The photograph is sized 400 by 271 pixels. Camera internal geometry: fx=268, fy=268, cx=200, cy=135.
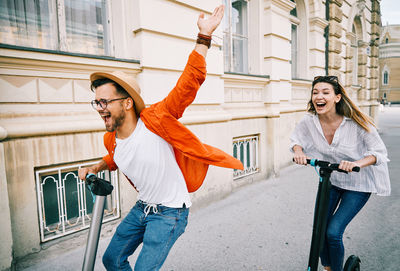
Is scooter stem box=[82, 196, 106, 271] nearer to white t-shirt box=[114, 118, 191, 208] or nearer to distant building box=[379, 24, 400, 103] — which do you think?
white t-shirt box=[114, 118, 191, 208]

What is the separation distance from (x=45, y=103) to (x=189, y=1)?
8.59 ft

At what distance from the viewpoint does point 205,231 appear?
3.70 m

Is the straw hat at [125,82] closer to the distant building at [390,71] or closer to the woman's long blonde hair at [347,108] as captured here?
the woman's long blonde hair at [347,108]

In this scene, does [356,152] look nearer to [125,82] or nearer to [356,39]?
[125,82]

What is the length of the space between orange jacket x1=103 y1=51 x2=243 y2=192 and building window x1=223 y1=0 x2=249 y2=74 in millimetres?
4296

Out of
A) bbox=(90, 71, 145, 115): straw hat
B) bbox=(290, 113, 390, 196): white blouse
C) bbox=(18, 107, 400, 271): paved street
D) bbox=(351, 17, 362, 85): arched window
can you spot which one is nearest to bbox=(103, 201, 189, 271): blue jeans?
bbox=(90, 71, 145, 115): straw hat

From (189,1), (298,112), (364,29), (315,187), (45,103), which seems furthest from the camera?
(364,29)

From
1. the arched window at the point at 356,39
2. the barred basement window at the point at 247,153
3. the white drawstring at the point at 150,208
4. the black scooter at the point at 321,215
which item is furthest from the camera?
the arched window at the point at 356,39

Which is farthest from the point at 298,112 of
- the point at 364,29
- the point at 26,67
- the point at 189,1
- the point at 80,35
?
the point at 364,29

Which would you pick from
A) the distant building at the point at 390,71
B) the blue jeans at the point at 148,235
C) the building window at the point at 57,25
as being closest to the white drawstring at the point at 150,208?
the blue jeans at the point at 148,235

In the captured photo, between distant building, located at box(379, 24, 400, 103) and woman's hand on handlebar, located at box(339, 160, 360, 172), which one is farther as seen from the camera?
distant building, located at box(379, 24, 400, 103)

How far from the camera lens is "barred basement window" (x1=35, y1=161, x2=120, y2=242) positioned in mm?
3119

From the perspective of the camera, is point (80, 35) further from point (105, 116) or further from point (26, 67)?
point (105, 116)

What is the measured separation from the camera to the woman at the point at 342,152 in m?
2.27
